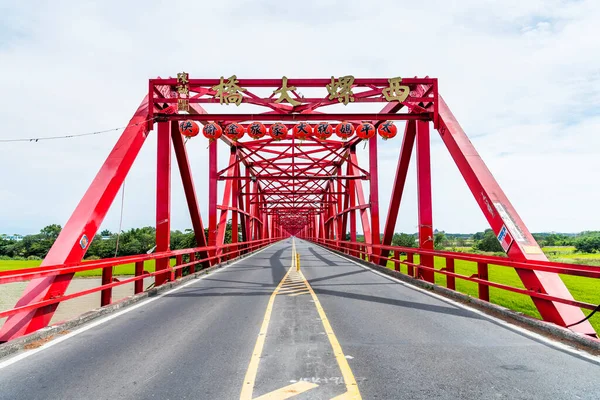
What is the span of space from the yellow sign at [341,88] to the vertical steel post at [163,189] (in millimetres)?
5845

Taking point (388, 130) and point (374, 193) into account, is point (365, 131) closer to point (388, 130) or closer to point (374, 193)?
point (388, 130)

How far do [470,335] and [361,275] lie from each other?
8188 millimetres

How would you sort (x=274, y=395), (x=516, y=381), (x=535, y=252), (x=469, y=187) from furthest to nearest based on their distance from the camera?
(x=469, y=187) → (x=535, y=252) → (x=516, y=381) → (x=274, y=395)

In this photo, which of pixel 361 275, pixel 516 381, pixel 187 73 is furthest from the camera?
pixel 361 275

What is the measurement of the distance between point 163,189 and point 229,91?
4045mm

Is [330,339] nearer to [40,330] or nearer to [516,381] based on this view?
[516,381]

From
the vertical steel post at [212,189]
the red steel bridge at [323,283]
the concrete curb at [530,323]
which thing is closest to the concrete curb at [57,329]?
the red steel bridge at [323,283]

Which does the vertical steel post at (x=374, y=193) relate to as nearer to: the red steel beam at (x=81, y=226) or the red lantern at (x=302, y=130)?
the red lantern at (x=302, y=130)

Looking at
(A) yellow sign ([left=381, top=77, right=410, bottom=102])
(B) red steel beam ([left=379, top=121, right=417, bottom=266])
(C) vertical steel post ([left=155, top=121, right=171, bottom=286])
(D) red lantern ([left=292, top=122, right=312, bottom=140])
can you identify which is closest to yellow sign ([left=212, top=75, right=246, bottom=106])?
(C) vertical steel post ([left=155, top=121, right=171, bottom=286])

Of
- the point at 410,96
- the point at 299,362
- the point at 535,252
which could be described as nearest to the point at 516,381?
the point at 299,362

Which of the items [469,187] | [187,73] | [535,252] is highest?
[187,73]

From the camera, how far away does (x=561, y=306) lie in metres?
5.91

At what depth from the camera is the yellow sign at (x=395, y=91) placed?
482 inches

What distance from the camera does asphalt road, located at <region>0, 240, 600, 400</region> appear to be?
344cm
